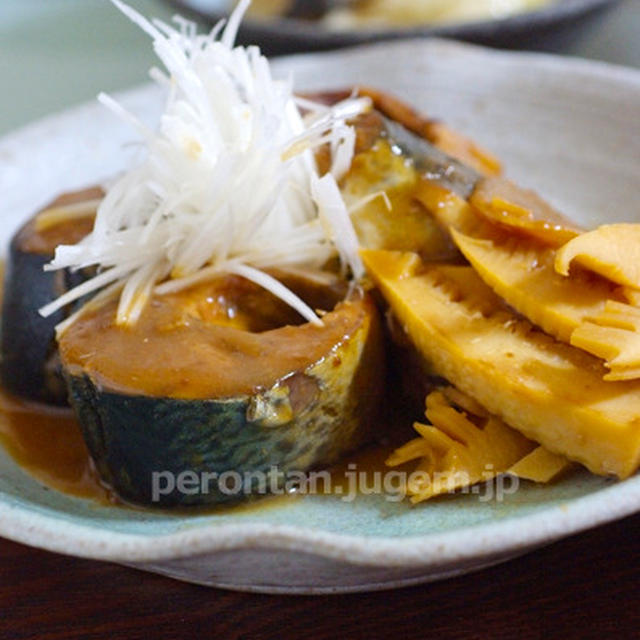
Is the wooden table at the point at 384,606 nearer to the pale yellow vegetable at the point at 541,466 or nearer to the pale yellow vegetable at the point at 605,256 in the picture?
the pale yellow vegetable at the point at 541,466

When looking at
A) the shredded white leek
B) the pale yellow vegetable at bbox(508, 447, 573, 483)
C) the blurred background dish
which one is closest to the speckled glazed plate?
the pale yellow vegetable at bbox(508, 447, 573, 483)

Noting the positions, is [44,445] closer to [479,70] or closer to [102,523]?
[102,523]

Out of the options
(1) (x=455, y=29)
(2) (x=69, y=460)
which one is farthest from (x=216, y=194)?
(1) (x=455, y=29)

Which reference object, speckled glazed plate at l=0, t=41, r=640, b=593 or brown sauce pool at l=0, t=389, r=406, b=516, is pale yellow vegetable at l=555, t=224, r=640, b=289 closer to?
speckled glazed plate at l=0, t=41, r=640, b=593

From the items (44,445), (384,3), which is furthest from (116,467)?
(384,3)

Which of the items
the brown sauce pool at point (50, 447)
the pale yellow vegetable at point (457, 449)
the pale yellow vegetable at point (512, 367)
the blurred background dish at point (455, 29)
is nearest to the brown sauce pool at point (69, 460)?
the brown sauce pool at point (50, 447)

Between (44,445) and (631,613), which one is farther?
(44,445)
